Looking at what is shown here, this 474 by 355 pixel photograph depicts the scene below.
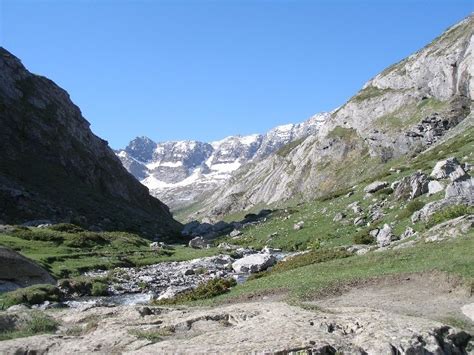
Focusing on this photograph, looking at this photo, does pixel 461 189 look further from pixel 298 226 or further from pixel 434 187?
pixel 298 226

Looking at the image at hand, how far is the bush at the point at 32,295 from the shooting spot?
33328mm

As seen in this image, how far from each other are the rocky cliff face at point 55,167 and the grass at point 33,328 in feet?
216

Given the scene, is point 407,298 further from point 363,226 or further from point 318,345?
point 363,226

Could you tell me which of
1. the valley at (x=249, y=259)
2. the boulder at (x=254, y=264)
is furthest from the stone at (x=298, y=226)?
the boulder at (x=254, y=264)

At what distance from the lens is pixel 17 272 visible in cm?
4088

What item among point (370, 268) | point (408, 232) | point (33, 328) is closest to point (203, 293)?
point (370, 268)

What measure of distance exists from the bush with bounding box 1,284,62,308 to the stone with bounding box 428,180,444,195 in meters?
39.4

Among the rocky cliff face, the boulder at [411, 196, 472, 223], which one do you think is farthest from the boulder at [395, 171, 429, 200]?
the rocky cliff face

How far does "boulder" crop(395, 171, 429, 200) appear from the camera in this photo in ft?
180

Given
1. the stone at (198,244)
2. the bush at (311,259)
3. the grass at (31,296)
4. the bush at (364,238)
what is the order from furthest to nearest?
the stone at (198,244), the bush at (364,238), the bush at (311,259), the grass at (31,296)

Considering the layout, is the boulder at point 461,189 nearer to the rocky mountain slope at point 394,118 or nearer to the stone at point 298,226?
the stone at point 298,226

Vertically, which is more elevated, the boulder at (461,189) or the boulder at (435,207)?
the boulder at (461,189)

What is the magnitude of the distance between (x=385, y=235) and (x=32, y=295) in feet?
103

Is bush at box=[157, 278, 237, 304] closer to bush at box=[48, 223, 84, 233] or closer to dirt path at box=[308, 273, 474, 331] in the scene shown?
dirt path at box=[308, 273, 474, 331]
